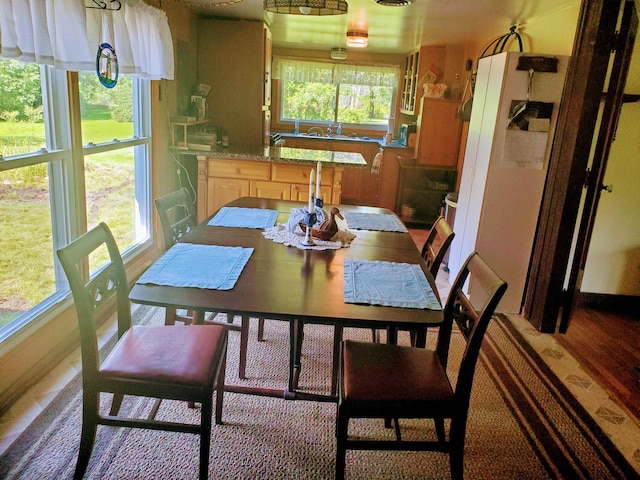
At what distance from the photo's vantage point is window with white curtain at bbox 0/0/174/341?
1.90m

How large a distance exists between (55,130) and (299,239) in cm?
139

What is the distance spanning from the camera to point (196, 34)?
4.41m

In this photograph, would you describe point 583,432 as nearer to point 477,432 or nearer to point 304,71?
point 477,432

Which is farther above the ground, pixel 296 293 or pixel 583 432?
pixel 296 293

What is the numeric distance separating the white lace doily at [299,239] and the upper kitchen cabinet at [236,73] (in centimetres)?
275

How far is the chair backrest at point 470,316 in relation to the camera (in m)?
1.42

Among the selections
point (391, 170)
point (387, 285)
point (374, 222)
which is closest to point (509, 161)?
point (374, 222)

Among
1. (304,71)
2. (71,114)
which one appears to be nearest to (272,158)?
(71,114)

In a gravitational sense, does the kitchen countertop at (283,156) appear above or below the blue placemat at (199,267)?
above

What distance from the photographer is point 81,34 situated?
207 centimetres

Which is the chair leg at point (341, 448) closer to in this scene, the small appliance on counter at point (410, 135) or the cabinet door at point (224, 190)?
the cabinet door at point (224, 190)

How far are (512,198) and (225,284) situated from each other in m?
2.21

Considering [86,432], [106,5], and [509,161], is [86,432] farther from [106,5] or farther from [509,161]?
[509,161]

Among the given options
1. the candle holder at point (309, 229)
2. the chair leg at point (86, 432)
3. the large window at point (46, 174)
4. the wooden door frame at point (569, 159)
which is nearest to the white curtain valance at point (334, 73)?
the large window at point (46, 174)
